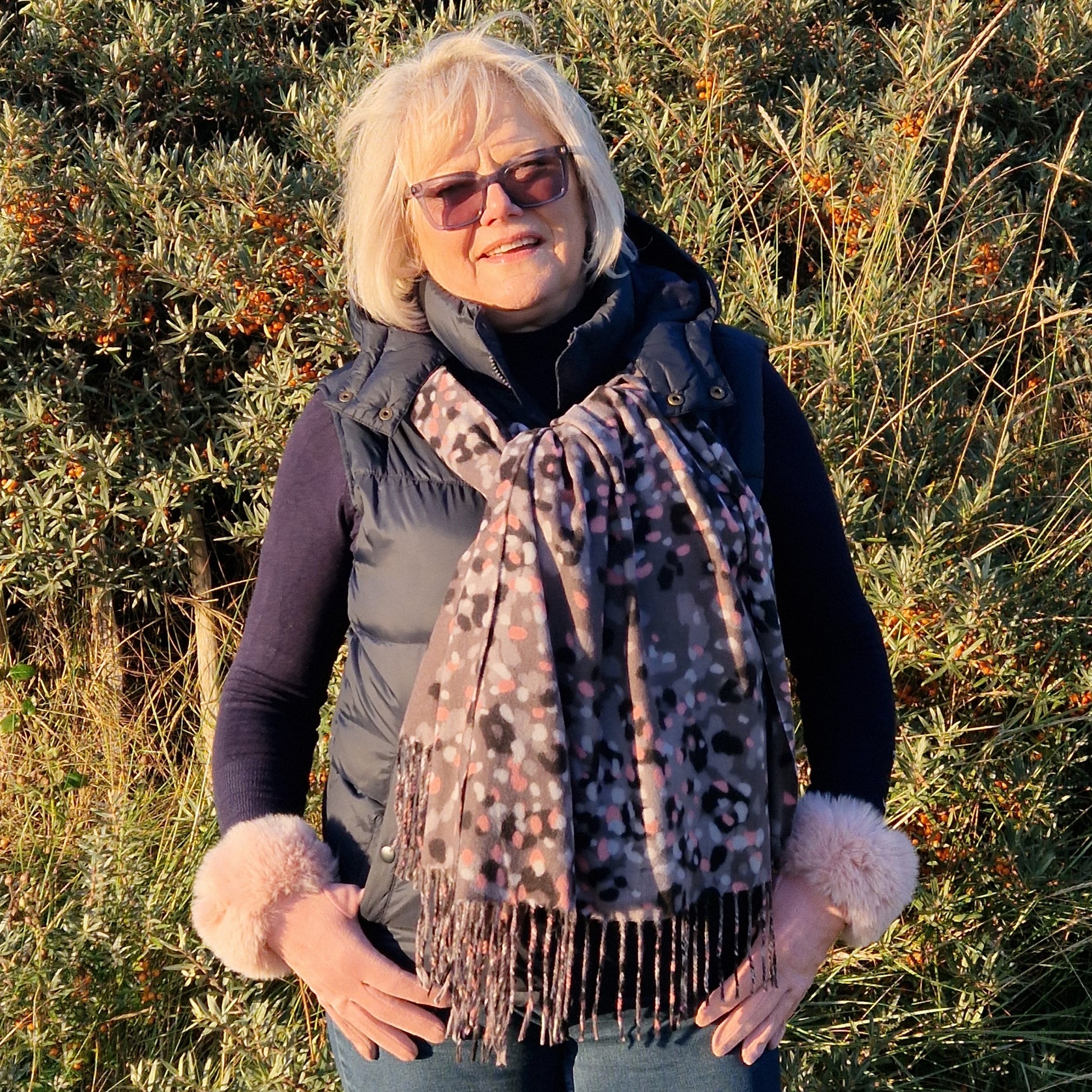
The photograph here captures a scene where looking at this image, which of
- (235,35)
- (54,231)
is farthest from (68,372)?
(235,35)

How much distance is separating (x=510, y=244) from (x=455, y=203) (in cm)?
12

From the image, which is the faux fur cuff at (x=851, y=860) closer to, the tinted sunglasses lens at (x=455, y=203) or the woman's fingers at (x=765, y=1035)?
the woman's fingers at (x=765, y=1035)

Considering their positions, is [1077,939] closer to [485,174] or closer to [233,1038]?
[233,1038]

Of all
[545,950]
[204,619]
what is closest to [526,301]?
[545,950]

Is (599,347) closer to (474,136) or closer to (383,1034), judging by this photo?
(474,136)

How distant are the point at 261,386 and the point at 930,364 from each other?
6.71 feet

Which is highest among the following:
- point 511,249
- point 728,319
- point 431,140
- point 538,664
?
point 431,140

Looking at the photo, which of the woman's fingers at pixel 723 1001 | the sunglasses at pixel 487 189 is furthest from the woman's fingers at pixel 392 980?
the sunglasses at pixel 487 189

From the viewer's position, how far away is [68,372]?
365 centimetres

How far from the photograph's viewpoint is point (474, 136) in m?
1.88

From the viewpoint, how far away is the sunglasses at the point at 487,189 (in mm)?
1856

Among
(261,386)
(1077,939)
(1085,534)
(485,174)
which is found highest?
(485,174)

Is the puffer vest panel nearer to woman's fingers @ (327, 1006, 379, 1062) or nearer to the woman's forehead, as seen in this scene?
woman's fingers @ (327, 1006, 379, 1062)

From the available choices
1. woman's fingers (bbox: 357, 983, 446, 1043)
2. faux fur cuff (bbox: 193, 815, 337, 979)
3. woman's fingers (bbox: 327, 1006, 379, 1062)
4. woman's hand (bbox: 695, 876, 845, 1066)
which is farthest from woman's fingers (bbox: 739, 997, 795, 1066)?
faux fur cuff (bbox: 193, 815, 337, 979)
